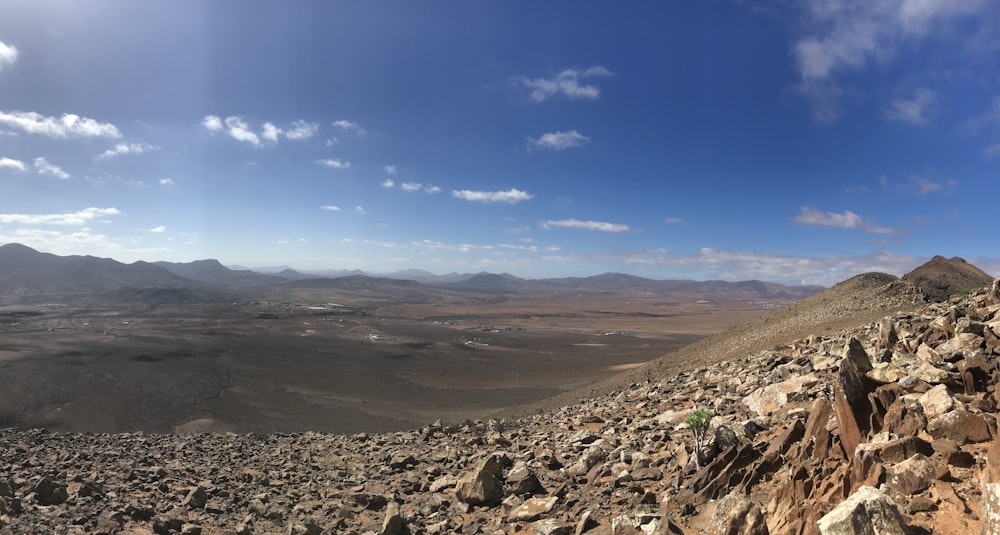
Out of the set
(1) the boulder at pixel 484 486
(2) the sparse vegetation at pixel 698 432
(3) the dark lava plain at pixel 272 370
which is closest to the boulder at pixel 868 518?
(2) the sparse vegetation at pixel 698 432

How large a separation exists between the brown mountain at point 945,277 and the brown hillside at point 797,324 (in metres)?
0.64

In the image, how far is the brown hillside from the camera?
20.3 metres

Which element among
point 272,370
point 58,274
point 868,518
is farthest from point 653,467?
point 58,274

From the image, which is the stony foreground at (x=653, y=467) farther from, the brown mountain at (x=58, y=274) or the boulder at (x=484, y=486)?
the brown mountain at (x=58, y=274)

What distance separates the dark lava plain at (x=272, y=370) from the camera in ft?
97.6

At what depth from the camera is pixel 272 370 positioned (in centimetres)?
4456

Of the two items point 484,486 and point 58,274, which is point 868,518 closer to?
point 484,486

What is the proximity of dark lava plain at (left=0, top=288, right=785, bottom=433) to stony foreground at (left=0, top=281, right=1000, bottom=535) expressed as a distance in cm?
1336

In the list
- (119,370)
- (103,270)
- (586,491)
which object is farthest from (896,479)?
(103,270)

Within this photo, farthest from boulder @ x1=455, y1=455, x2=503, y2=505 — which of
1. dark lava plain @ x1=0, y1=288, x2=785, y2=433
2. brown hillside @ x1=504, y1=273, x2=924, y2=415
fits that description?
dark lava plain @ x1=0, y1=288, x2=785, y2=433

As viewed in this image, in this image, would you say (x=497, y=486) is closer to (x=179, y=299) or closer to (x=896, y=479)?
(x=896, y=479)

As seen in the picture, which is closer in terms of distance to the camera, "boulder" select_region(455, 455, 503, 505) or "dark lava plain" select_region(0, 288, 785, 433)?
"boulder" select_region(455, 455, 503, 505)

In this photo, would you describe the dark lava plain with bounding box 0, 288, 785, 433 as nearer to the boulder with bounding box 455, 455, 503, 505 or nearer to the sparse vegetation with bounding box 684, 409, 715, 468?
the boulder with bounding box 455, 455, 503, 505

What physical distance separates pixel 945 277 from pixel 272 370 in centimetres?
5009
